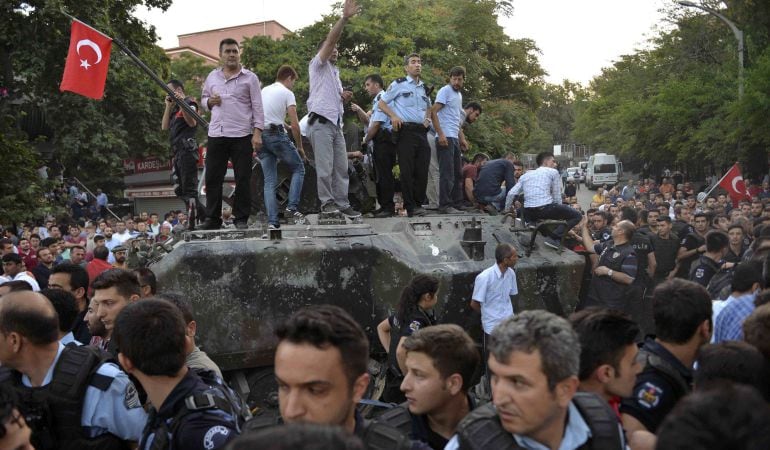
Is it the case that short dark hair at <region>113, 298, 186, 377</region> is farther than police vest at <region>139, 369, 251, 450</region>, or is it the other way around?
short dark hair at <region>113, 298, 186, 377</region>

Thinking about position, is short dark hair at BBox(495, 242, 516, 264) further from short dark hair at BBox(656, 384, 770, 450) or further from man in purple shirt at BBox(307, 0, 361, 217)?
short dark hair at BBox(656, 384, 770, 450)

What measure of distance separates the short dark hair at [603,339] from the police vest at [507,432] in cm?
44

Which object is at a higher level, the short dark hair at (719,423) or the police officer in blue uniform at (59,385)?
the short dark hair at (719,423)

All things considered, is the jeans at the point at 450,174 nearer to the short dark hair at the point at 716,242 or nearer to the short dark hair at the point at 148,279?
the short dark hair at the point at 716,242

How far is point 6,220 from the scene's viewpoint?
13539 millimetres

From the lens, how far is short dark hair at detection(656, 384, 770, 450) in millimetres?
1964

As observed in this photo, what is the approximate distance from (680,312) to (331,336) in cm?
197

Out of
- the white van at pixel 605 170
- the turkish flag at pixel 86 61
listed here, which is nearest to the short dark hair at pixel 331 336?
the turkish flag at pixel 86 61

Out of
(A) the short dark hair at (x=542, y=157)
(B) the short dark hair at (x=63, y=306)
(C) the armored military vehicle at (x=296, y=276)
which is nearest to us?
(B) the short dark hair at (x=63, y=306)

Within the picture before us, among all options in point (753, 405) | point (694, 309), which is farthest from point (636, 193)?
point (753, 405)

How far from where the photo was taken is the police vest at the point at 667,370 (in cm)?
370

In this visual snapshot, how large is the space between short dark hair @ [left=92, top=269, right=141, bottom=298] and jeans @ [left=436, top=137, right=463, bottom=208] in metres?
5.13

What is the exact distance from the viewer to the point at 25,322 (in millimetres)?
3984

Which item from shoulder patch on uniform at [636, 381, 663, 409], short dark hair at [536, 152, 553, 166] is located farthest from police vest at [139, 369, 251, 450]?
short dark hair at [536, 152, 553, 166]
